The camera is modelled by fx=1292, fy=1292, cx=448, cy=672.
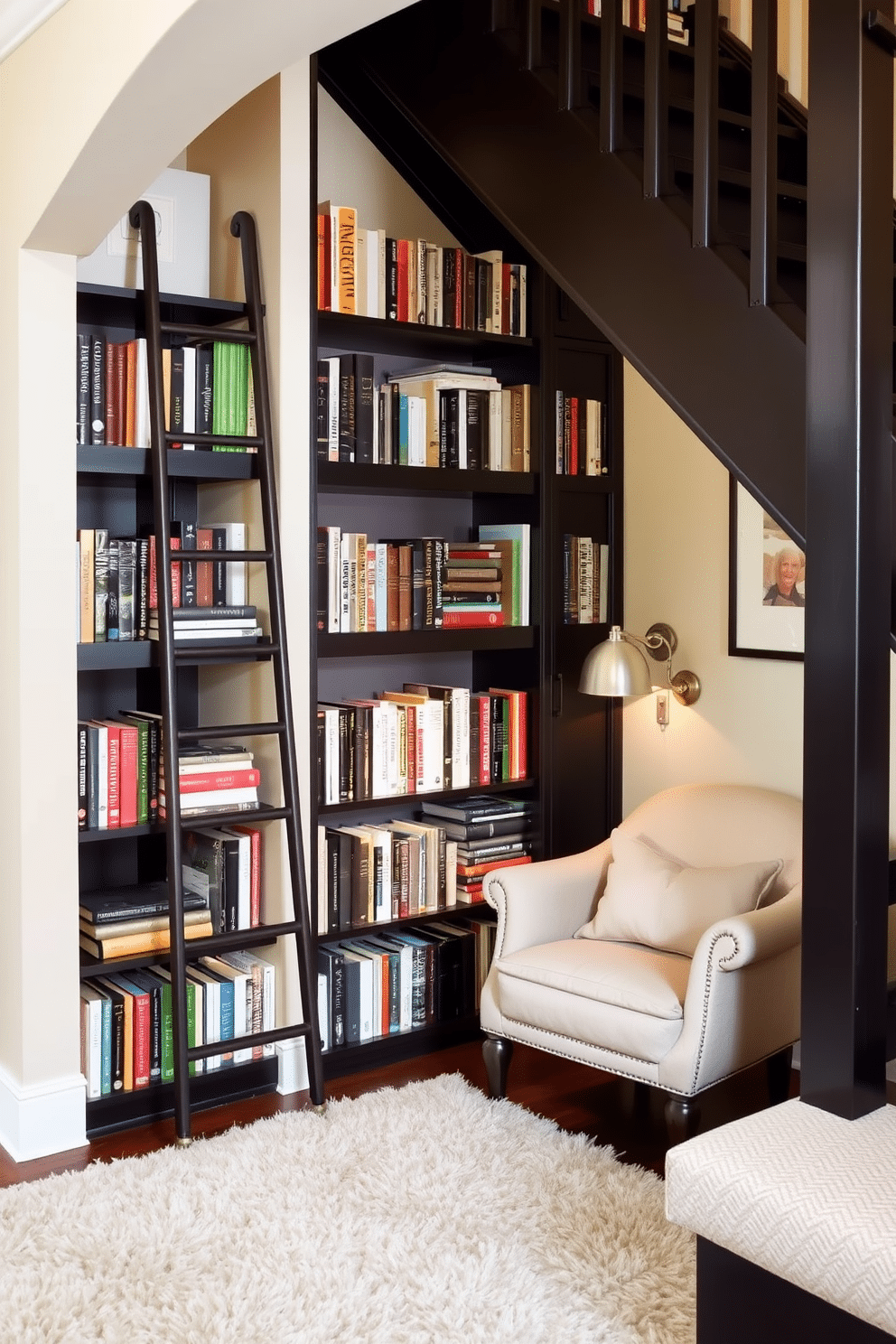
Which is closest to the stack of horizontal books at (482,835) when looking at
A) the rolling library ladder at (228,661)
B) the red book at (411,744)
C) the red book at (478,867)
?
the red book at (478,867)

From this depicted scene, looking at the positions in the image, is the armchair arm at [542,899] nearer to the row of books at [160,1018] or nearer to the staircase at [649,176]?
the row of books at [160,1018]

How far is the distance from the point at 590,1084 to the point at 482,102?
8.67 feet

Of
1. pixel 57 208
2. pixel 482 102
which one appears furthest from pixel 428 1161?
pixel 482 102

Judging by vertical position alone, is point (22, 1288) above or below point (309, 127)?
below

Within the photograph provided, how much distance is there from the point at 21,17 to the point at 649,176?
1433 mm

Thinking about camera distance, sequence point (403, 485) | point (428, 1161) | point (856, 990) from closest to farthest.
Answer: point (856, 990)
point (428, 1161)
point (403, 485)

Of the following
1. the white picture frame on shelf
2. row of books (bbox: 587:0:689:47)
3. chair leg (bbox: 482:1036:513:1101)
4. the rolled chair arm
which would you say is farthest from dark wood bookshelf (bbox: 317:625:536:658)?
row of books (bbox: 587:0:689:47)

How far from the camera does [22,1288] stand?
2.52 meters

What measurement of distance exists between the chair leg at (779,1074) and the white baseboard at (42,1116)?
5.72ft

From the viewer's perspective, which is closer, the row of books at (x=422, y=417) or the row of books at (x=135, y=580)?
the row of books at (x=135, y=580)

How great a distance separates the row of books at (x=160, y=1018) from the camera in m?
3.30

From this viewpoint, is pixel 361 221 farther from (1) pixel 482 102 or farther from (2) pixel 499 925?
(2) pixel 499 925

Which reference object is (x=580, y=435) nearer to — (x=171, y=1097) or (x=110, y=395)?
(x=110, y=395)

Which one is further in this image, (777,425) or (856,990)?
(777,425)
